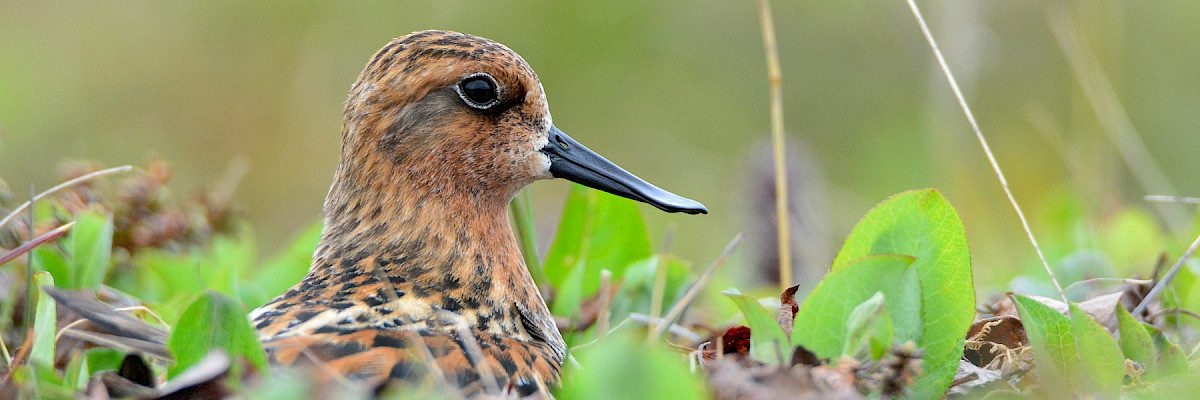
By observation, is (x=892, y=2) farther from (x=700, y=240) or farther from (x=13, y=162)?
(x=13, y=162)

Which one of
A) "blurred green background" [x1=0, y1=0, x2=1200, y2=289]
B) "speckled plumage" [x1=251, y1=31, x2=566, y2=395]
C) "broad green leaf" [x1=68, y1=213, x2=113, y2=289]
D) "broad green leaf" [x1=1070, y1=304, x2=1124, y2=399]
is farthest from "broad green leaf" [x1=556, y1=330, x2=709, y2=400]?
"blurred green background" [x1=0, y1=0, x2=1200, y2=289]

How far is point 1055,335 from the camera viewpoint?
2.22 meters

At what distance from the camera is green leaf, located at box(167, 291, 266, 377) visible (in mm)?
2039

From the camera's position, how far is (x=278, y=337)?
2453 millimetres

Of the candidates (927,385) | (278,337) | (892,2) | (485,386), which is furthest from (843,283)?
(892,2)

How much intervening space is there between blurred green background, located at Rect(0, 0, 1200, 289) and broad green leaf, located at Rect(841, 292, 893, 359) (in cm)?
508

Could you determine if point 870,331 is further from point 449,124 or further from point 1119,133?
point 1119,133

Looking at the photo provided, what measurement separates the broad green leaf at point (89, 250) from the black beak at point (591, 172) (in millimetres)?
1318

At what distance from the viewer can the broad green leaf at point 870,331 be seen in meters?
2.08

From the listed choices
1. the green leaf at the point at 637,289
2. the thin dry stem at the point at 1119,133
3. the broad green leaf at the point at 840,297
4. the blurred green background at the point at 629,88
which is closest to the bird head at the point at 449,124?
the green leaf at the point at 637,289

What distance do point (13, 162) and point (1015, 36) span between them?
8.87 meters

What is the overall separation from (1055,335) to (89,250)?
101 inches

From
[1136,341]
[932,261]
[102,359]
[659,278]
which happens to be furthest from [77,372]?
[1136,341]

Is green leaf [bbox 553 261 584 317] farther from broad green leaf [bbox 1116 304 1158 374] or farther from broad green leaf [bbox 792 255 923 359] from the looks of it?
broad green leaf [bbox 1116 304 1158 374]
